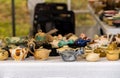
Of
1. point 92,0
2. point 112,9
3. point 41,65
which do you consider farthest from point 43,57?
point 92,0

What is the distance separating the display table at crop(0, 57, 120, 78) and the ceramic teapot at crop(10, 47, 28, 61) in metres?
0.03

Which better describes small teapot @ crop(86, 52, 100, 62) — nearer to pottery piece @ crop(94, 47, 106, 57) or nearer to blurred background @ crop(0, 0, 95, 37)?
pottery piece @ crop(94, 47, 106, 57)

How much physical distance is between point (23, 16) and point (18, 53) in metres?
3.69

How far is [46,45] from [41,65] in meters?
0.34

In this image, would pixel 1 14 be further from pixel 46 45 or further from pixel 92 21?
pixel 46 45

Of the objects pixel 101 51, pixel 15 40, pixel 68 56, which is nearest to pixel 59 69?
pixel 68 56

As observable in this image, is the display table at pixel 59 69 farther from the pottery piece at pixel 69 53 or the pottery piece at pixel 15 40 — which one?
the pottery piece at pixel 15 40

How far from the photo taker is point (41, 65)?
7.65ft

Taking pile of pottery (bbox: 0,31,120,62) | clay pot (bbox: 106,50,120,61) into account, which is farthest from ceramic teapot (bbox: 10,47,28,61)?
clay pot (bbox: 106,50,120,61)

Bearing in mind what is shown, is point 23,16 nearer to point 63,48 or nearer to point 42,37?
point 42,37

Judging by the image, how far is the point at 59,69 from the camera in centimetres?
234

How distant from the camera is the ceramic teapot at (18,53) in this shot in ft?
7.82

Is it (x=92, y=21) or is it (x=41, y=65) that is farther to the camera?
(x=92, y=21)

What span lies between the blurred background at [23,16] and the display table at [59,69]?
10.9ft
